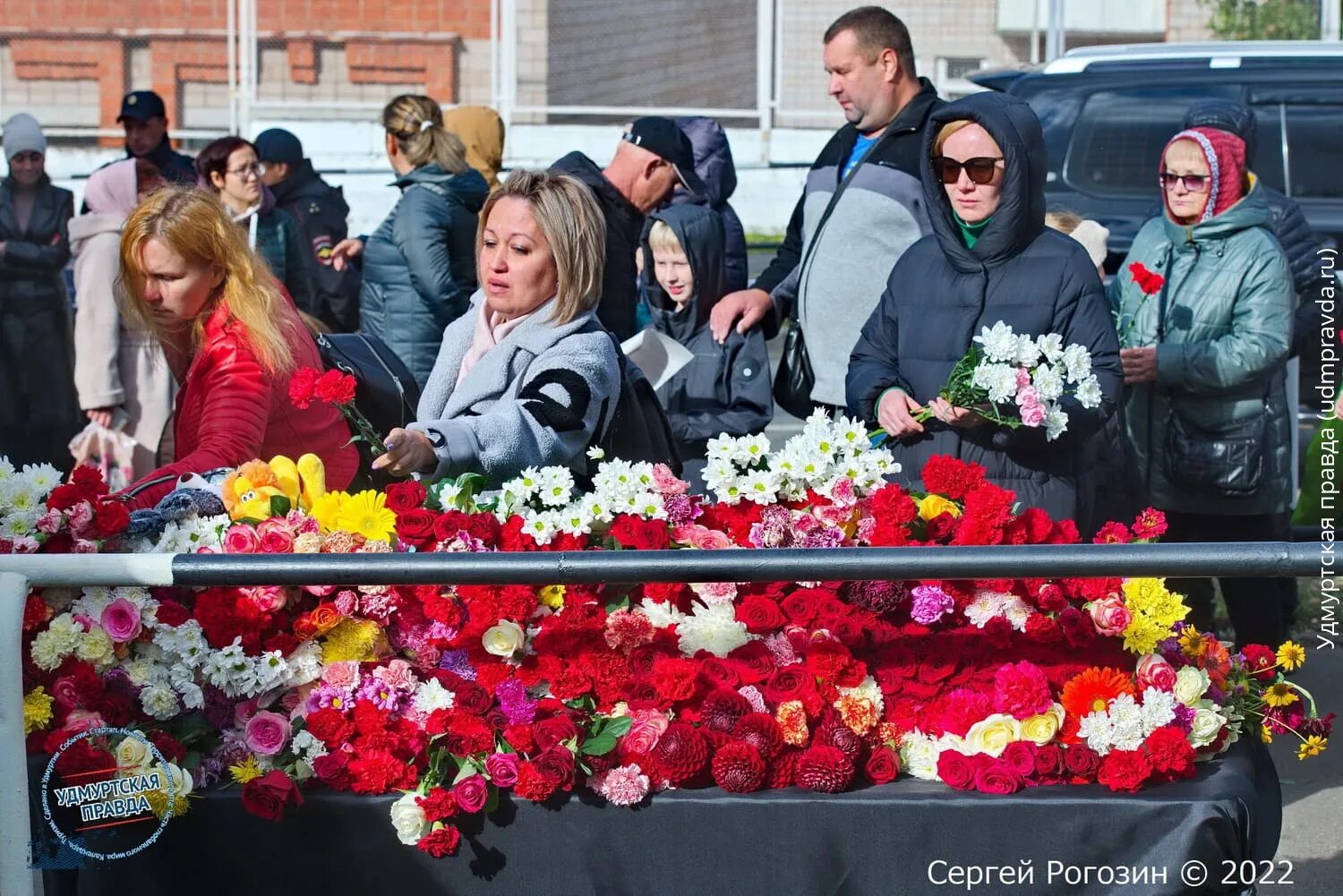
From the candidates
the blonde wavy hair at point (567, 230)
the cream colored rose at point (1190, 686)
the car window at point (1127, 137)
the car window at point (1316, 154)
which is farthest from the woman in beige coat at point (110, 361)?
the car window at point (1316, 154)

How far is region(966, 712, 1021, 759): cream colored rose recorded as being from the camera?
283cm

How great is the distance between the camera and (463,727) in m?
2.85

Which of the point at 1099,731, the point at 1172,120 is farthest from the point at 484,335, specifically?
the point at 1172,120

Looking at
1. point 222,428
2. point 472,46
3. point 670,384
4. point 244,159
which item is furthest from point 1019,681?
point 472,46

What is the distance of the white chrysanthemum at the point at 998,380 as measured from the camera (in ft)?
11.8

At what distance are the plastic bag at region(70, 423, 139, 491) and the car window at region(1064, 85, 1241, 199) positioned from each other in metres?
4.28

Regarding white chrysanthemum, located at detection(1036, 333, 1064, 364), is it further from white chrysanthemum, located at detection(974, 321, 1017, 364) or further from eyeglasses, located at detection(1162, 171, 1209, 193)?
eyeglasses, located at detection(1162, 171, 1209, 193)

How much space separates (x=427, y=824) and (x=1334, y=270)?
5644 millimetres

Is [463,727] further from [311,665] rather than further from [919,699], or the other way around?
[919,699]

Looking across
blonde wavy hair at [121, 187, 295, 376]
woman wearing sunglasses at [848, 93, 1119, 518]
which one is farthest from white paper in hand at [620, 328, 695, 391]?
blonde wavy hair at [121, 187, 295, 376]

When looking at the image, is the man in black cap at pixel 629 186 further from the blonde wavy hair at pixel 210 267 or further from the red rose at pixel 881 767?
the red rose at pixel 881 767

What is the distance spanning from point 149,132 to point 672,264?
11.0 feet

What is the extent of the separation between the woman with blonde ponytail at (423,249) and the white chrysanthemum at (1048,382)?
3.01 metres

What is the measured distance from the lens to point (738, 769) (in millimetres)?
2768
